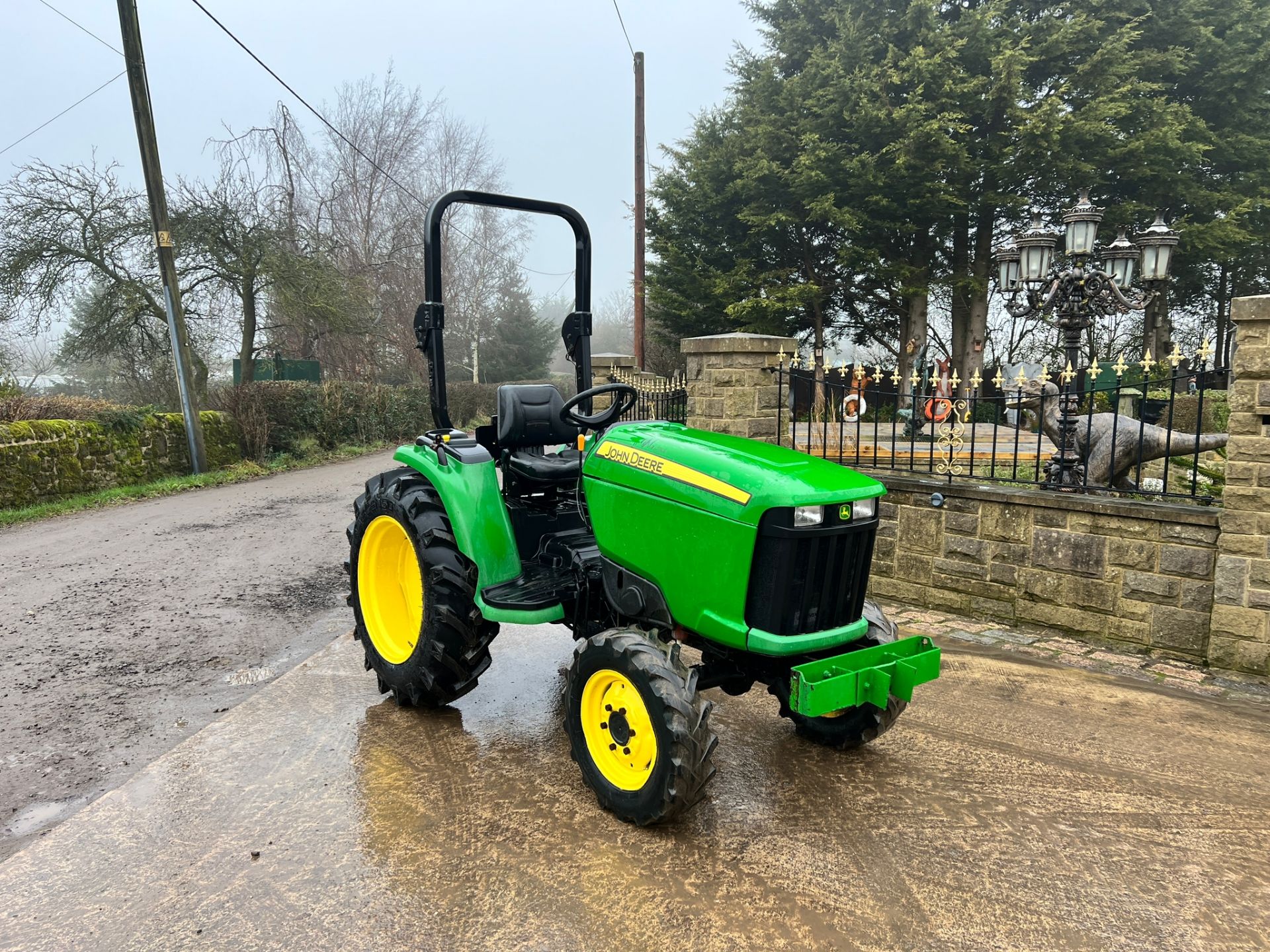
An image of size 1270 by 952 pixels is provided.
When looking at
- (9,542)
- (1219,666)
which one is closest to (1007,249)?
(1219,666)

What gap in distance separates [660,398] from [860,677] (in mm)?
5679

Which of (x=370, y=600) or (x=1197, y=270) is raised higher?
(x=1197, y=270)

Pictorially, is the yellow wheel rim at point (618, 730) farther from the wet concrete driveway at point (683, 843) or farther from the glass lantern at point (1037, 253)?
the glass lantern at point (1037, 253)

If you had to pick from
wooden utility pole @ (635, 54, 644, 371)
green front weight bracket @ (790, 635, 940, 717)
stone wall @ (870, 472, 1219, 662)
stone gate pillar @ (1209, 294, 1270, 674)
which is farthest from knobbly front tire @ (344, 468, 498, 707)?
wooden utility pole @ (635, 54, 644, 371)

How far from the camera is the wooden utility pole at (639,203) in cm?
1709

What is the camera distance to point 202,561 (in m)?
6.73

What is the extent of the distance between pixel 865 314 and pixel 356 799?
2022cm

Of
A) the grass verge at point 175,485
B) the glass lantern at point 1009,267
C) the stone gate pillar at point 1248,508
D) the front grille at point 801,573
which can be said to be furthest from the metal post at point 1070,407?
the grass verge at point 175,485

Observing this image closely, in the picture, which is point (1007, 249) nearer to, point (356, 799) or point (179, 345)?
point (356, 799)

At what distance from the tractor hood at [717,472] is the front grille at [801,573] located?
0.25 feet

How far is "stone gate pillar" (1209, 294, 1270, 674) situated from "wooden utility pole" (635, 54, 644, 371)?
43.7ft

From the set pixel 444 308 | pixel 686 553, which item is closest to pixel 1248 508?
pixel 686 553

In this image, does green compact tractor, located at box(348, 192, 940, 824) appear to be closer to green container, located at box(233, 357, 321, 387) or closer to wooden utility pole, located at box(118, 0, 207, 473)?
wooden utility pole, located at box(118, 0, 207, 473)

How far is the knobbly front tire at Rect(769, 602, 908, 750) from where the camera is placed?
115 inches
